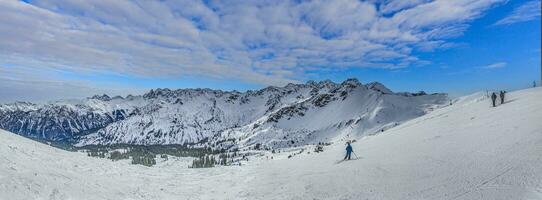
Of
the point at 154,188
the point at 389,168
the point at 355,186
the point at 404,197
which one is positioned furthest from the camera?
the point at 154,188

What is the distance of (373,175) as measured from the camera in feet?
104

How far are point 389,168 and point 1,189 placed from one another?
29.8 meters

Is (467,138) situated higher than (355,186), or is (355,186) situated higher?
(467,138)

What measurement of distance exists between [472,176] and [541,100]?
3055 cm

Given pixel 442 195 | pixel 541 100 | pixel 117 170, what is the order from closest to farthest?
1. pixel 442 195
2. pixel 117 170
3. pixel 541 100

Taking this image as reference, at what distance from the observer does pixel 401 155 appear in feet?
123

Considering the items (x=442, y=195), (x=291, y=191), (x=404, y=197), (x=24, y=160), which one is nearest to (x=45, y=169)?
(x=24, y=160)

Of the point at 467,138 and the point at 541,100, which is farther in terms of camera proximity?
the point at 541,100

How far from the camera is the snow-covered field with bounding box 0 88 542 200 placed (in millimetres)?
23391

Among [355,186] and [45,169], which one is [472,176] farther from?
[45,169]

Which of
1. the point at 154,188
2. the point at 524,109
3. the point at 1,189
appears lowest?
the point at 154,188

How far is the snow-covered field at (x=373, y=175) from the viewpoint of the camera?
76.7 ft

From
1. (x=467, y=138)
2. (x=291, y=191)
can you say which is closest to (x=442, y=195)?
(x=291, y=191)

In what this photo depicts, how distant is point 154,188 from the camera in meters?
36.6
